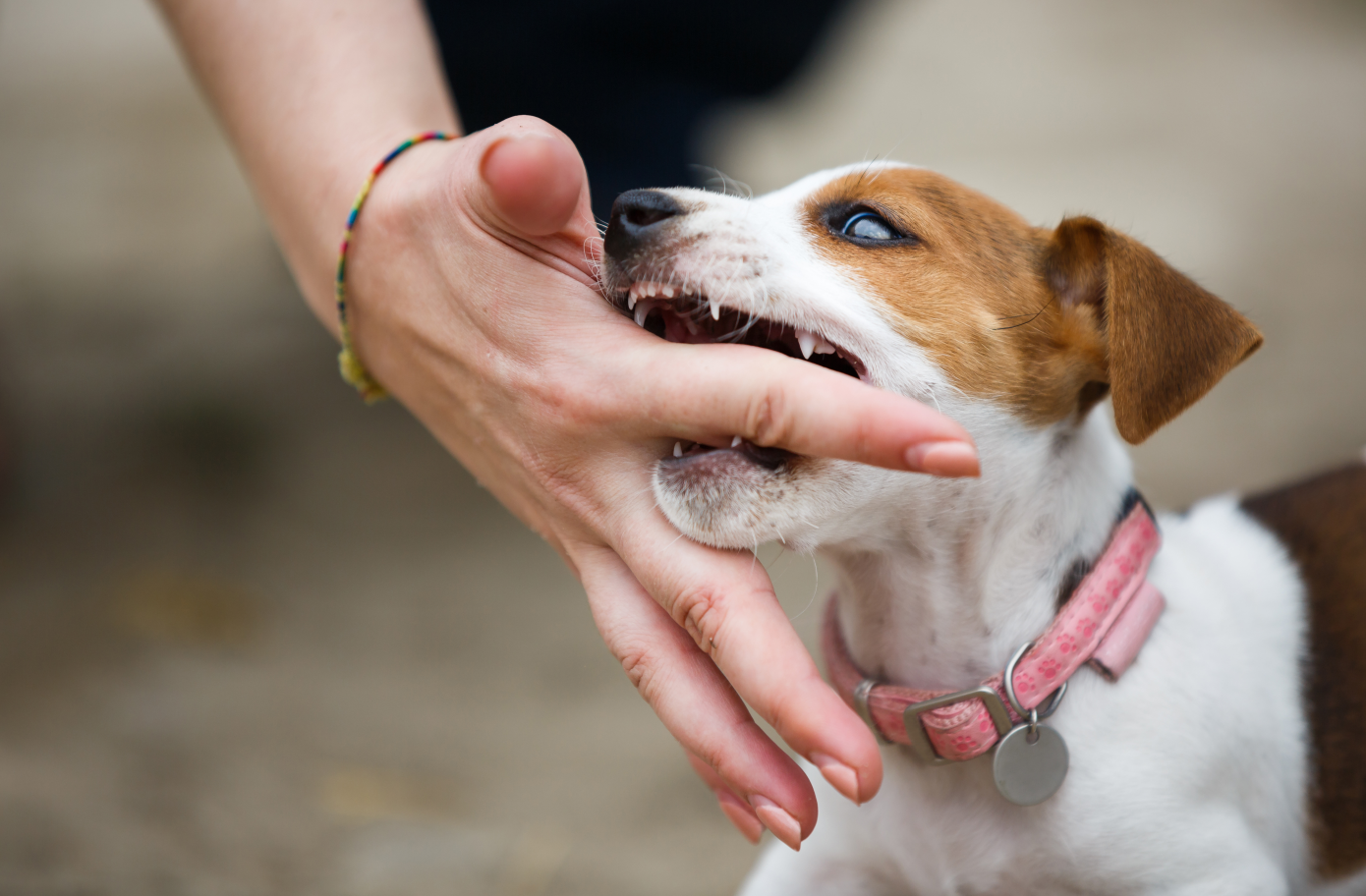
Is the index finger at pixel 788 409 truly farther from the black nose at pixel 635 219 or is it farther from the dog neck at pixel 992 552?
the dog neck at pixel 992 552

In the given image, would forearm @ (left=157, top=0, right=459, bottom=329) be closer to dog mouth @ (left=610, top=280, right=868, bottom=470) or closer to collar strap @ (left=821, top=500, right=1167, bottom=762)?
dog mouth @ (left=610, top=280, right=868, bottom=470)

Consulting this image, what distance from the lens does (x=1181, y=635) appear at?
1.83m

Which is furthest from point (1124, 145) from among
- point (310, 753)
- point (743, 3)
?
point (310, 753)

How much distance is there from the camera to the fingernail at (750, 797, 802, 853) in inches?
54.7

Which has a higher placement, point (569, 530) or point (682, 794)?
point (569, 530)

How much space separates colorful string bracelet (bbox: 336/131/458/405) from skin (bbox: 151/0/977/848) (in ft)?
0.06

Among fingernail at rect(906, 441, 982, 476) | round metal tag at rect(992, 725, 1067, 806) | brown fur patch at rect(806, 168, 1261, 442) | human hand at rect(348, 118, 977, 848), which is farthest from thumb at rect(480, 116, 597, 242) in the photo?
round metal tag at rect(992, 725, 1067, 806)

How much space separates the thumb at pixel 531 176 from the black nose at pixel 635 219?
96 millimetres

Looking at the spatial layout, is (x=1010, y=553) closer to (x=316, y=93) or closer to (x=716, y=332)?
(x=716, y=332)

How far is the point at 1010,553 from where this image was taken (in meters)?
1.79

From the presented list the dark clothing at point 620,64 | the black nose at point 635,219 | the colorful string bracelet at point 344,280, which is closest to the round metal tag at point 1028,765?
the black nose at point 635,219

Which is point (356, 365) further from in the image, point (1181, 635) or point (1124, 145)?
point (1124, 145)

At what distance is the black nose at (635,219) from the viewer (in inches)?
62.2

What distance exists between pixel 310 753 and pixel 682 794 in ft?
3.81
